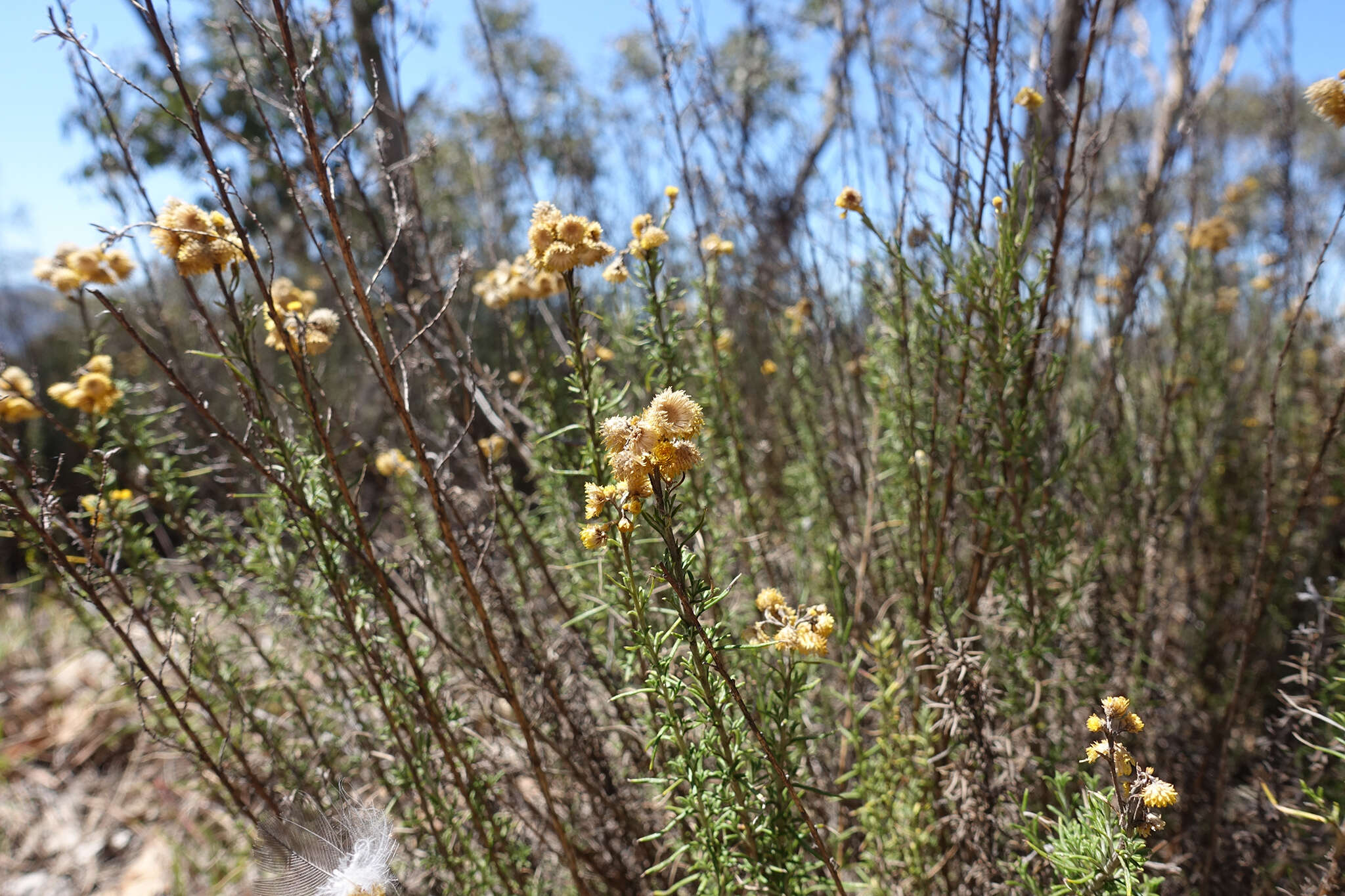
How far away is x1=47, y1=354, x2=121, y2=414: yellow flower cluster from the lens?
1594 millimetres

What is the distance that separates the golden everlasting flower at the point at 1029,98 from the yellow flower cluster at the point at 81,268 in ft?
6.08

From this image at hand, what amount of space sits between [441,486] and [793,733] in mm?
820

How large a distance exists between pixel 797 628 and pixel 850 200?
2.77 feet

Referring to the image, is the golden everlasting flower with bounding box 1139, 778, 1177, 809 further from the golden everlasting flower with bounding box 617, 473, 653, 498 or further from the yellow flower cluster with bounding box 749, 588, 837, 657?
the golden everlasting flower with bounding box 617, 473, 653, 498

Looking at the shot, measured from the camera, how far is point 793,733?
3.89ft

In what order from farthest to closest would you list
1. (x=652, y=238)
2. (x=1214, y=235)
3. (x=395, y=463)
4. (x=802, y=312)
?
(x=1214, y=235) < (x=802, y=312) < (x=395, y=463) < (x=652, y=238)

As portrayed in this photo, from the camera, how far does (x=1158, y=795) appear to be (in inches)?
32.3

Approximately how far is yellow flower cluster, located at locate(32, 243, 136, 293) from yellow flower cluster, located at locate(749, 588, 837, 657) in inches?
56.7

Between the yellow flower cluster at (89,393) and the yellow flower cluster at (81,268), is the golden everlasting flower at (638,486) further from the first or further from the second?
the yellow flower cluster at (89,393)

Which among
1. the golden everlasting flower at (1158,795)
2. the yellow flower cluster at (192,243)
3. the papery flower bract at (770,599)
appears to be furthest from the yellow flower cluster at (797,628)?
the yellow flower cluster at (192,243)

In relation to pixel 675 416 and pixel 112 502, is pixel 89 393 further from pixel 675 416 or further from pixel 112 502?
pixel 675 416

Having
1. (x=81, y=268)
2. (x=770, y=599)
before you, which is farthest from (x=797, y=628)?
(x=81, y=268)

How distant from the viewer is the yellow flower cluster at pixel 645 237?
50.9 inches

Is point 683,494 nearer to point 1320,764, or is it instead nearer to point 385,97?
point 1320,764
